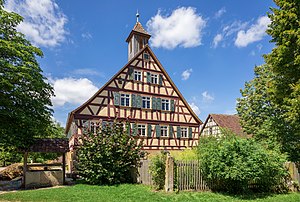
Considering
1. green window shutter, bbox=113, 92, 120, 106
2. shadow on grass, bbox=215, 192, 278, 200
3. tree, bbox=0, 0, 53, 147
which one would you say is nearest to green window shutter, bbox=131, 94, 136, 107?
green window shutter, bbox=113, 92, 120, 106

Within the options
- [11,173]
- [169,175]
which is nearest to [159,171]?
[169,175]

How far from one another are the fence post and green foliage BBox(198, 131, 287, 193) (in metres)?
1.44

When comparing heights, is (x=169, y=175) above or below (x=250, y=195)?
above

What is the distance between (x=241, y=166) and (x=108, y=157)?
738cm

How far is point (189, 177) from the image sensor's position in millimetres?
10945

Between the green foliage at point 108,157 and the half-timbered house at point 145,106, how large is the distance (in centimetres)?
591

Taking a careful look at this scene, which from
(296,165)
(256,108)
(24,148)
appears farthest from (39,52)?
(256,108)

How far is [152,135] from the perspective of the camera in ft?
74.6

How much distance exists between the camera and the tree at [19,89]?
41.1ft

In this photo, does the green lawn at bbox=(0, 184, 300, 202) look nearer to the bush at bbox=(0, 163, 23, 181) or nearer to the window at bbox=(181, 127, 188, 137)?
the bush at bbox=(0, 163, 23, 181)

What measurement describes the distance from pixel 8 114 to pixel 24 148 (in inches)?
82.8

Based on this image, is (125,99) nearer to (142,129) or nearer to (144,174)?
(142,129)

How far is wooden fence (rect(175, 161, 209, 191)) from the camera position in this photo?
1086 centimetres

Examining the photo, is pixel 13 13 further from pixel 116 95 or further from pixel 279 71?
pixel 279 71
